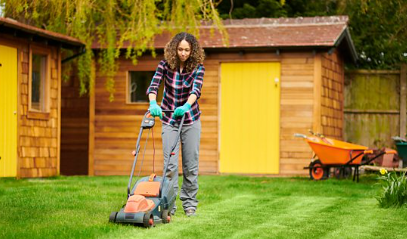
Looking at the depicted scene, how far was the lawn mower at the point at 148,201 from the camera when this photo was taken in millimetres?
6816

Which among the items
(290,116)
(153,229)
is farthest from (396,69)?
(153,229)

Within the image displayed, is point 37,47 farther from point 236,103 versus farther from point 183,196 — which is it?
point 183,196

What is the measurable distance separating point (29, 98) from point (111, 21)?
201cm

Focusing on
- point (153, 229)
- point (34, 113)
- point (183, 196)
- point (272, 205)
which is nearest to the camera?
point (153, 229)

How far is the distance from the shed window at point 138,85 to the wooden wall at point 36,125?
209 cm

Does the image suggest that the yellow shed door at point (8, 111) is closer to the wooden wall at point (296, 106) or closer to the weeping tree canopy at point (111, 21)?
the weeping tree canopy at point (111, 21)


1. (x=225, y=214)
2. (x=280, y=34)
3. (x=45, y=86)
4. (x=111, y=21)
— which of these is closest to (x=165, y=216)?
(x=225, y=214)

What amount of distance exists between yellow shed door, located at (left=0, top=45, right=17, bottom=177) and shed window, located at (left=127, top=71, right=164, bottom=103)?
3.61m

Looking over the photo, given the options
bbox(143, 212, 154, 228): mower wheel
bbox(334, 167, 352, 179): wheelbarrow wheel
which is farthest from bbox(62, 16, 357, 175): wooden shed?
bbox(143, 212, 154, 228): mower wheel

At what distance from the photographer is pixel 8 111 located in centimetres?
1370

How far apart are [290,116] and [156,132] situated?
2.75 metres

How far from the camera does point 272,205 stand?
9.31 meters

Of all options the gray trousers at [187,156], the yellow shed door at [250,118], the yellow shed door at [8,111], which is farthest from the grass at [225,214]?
the yellow shed door at [250,118]

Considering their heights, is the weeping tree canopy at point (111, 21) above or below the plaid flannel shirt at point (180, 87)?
above
